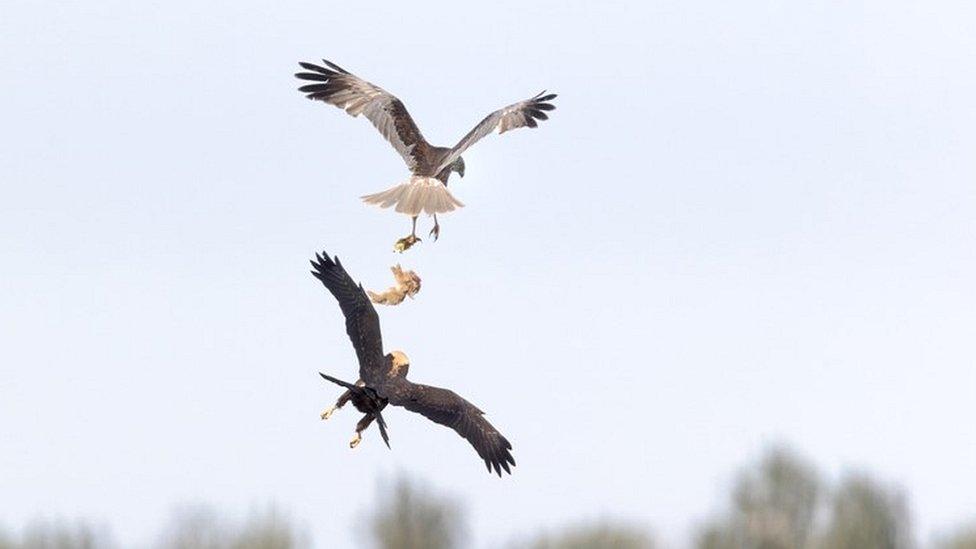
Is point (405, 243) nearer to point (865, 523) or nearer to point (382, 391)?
point (382, 391)

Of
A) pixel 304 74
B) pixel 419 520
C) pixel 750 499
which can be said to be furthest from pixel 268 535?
pixel 304 74

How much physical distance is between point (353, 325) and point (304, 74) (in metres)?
5.69

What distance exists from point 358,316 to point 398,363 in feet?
1.75

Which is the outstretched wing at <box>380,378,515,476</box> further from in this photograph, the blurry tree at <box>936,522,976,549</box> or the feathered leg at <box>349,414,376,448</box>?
the blurry tree at <box>936,522,976,549</box>

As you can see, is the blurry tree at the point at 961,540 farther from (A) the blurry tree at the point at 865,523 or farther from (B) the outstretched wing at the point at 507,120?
(B) the outstretched wing at the point at 507,120

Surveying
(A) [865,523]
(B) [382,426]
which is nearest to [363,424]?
(B) [382,426]

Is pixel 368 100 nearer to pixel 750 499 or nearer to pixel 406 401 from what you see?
pixel 406 401

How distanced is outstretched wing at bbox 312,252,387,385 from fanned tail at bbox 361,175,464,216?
2.11 metres

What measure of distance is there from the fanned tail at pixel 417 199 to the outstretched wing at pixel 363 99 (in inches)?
51.8

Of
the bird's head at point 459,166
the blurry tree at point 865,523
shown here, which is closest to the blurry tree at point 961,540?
the blurry tree at point 865,523

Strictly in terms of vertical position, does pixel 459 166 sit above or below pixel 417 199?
above

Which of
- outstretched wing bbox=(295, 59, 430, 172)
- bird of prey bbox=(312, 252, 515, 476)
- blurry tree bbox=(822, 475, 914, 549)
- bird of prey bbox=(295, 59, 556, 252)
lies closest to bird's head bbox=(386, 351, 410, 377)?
bird of prey bbox=(312, 252, 515, 476)

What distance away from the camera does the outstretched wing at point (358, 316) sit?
80.2ft

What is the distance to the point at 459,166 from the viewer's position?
2964cm
